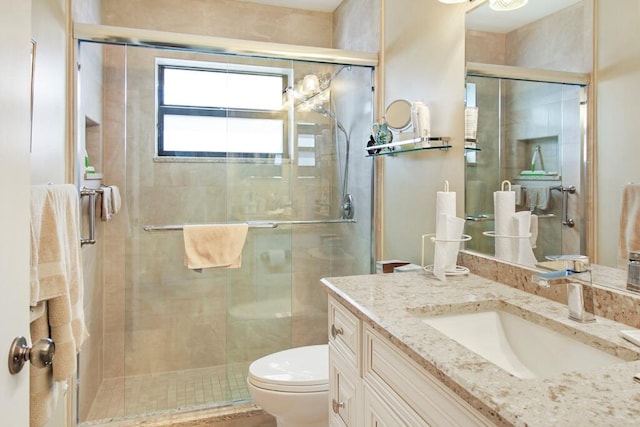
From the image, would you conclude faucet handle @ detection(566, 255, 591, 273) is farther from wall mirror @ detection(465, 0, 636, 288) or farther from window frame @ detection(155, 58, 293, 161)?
window frame @ detection(155, 58, 293, 161)

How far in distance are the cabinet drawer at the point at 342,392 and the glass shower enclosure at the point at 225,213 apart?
1308mm

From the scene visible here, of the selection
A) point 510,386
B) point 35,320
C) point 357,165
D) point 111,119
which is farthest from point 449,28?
point 111,119

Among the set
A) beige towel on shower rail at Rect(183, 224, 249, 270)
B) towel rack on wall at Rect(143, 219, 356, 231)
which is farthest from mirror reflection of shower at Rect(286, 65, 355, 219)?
beige towel on shower rail at Rect(183, 224, 249, 270)

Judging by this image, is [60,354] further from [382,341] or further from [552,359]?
[552,359]

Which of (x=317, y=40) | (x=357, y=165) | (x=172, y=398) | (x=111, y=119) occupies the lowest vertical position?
(x=172, y=398)

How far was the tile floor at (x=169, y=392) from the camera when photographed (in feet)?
7.83

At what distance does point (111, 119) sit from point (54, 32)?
90 centimetres

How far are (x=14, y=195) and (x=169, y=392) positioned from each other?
7.24ft

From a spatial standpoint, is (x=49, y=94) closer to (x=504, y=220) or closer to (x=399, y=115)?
(x=399, y=115)

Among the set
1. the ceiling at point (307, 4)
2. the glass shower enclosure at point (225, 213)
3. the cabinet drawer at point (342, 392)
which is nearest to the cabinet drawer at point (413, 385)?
the cabinet drawer at point (342, 392)

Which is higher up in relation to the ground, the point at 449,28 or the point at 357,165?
the point at 449,28

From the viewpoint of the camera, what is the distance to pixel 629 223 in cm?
110

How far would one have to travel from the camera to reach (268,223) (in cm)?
271

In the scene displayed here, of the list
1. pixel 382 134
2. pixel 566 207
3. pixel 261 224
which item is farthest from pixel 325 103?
pixel 566 207
